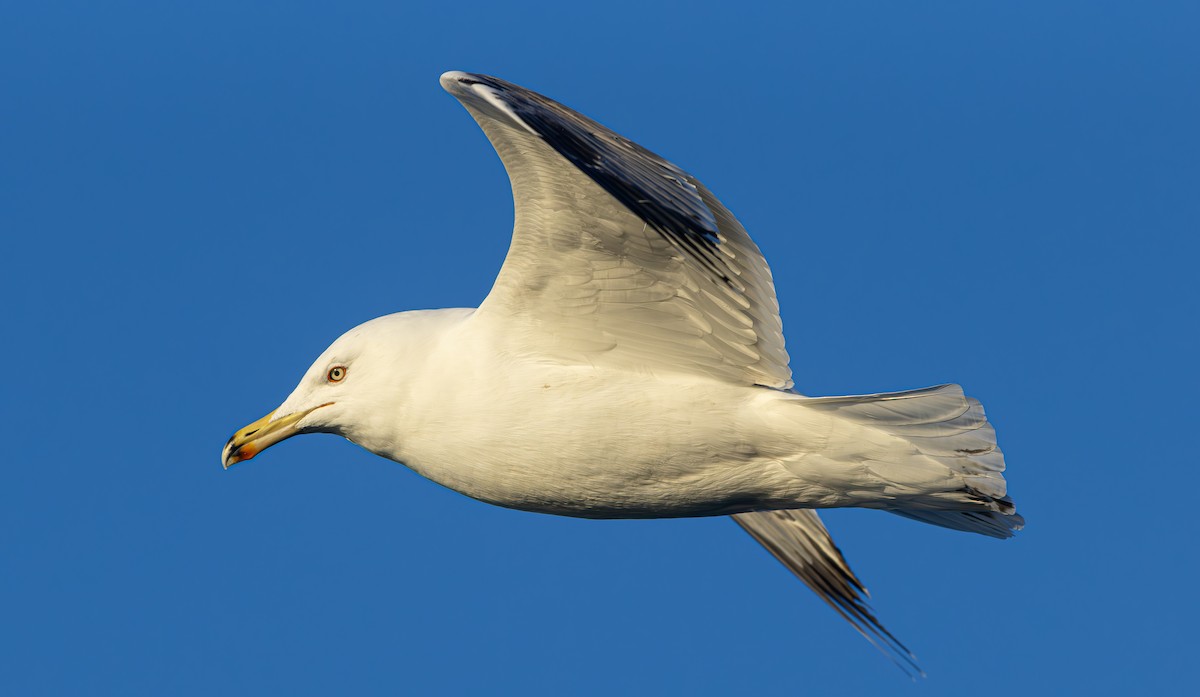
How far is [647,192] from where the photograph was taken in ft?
27.9

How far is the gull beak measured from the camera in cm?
961

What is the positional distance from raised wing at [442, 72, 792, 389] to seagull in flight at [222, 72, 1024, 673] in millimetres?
11

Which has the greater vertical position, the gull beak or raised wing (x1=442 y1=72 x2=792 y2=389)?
raised wing (x1=442 y1=72 x2=792 y2=389)

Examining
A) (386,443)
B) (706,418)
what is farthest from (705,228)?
(386,443)

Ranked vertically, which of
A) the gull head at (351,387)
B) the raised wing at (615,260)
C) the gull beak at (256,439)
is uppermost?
the raised wing at (615,260)

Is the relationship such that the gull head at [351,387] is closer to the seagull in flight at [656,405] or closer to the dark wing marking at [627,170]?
the seagull in flight at [656,405]

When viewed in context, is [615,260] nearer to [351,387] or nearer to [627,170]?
Answer: [627,170]

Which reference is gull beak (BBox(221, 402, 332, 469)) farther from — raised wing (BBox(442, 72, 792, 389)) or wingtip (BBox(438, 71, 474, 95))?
wingtip (BBox(438, 71, 474, 95))

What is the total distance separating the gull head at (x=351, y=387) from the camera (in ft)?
30.7

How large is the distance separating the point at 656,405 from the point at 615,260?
0.83 meters

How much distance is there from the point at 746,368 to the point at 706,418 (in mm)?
374

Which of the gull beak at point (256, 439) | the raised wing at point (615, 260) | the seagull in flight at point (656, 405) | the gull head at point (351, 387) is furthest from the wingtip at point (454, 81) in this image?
the gull beak at point (256, 439)

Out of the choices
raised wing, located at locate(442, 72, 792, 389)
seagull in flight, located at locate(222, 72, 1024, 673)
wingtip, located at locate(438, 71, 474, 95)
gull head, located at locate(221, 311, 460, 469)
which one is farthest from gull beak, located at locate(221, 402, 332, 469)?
wingtip, located at locate(438, 71, 474, 95)

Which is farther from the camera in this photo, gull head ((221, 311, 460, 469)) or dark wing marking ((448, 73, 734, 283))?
gull head ((221, 311, 460, 469))
